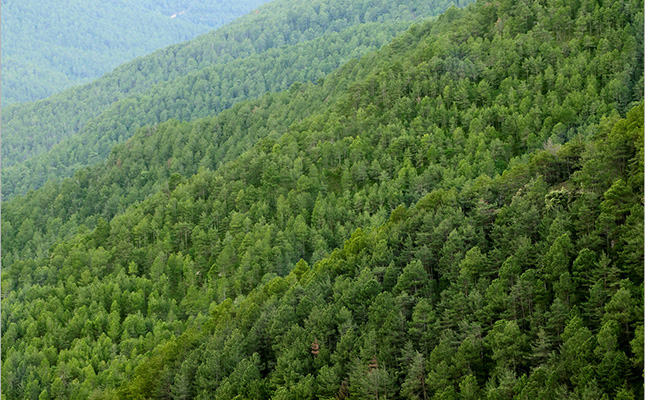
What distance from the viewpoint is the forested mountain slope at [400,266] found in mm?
88312

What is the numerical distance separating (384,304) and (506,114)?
294ft

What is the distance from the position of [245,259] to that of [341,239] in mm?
A: 21497

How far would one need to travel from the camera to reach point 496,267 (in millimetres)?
104062

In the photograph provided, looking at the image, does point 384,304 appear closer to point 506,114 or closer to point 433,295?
point 433,295

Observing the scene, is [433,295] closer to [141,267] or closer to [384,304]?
[384,304]

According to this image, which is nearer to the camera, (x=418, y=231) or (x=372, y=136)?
(x=418, y=231)

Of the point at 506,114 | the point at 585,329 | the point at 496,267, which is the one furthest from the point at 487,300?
the point at 506,114

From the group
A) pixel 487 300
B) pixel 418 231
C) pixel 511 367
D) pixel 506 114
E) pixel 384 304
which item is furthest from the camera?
pixel 506 114

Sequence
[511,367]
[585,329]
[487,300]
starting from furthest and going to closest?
[487,300]
[511,367]
[585,329]

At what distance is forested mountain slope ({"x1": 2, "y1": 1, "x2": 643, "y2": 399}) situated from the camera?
290 feet

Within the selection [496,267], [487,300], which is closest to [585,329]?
[487,300]

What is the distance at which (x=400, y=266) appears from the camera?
117 metres

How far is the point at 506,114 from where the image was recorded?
178 metres

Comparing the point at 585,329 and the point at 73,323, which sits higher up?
the point at 585,329
